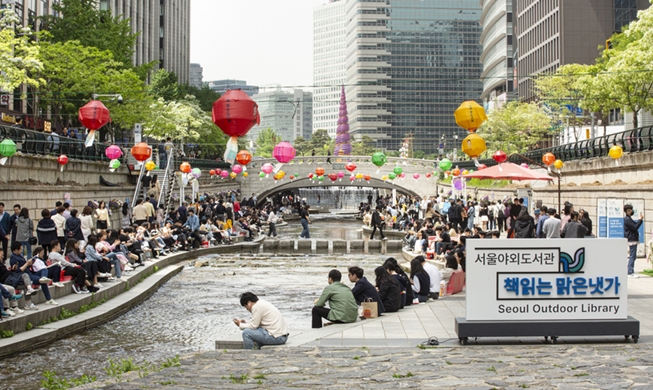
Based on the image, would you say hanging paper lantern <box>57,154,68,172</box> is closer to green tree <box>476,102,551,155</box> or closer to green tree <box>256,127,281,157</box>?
green tree <box>476,102,551,155</box>

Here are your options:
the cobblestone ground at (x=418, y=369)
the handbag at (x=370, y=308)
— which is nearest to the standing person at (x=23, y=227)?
the handbag at (x=370, y=308)

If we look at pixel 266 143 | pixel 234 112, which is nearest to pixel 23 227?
pixel 234 112

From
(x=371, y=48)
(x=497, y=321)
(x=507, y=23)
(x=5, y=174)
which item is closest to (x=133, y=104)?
(x=5, y=174)

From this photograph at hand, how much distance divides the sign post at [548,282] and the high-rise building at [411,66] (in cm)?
16556

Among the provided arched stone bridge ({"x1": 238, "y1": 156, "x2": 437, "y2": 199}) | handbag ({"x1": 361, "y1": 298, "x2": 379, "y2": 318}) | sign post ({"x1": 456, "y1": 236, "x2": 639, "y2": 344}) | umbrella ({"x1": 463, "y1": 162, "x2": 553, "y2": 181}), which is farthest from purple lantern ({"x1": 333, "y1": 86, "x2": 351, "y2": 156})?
sign post ({"x1": 456, "y1": 236, "x2": 639, "y2": 344})

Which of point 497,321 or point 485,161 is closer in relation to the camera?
point 497,321

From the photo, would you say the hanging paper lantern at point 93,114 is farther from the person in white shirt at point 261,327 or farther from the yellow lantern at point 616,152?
the yellow lantern at point 616,152

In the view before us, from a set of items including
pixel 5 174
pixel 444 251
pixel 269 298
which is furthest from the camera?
pixel 5 174

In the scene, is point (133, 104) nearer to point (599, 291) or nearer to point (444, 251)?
point (444, 251)

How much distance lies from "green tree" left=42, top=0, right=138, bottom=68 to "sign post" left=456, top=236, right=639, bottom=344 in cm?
4275

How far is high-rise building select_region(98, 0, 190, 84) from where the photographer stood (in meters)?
80.4

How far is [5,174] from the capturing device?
2695 cm

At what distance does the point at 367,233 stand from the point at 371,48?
446 feet

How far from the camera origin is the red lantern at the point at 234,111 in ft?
53.2
